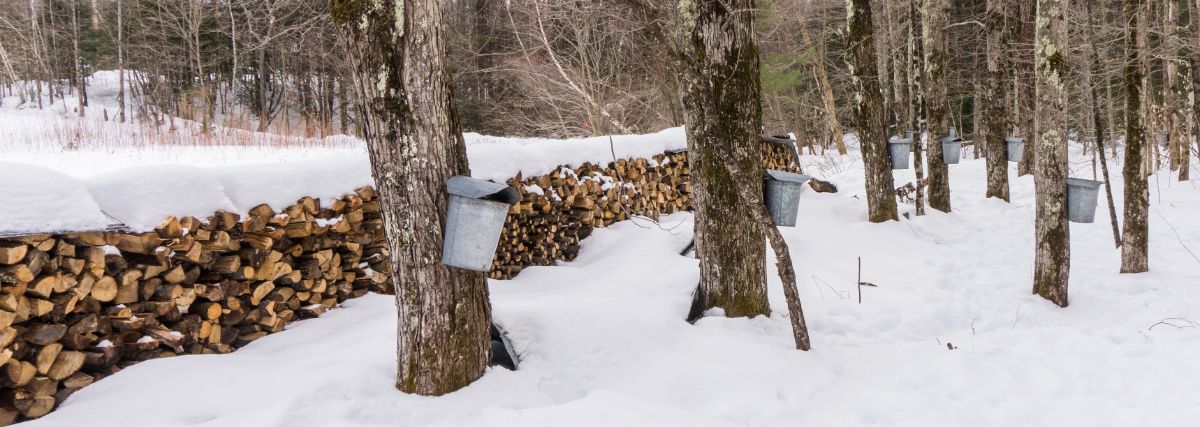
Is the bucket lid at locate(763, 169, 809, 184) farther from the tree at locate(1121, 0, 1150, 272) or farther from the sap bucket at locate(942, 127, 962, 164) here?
the sap bucket at locate(942, 127, 962, 164)

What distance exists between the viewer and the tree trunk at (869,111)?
687cm

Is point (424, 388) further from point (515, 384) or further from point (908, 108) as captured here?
point (908, 108)

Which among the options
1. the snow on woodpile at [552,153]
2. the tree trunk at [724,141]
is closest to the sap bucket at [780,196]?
the tree trunk at [724,141]

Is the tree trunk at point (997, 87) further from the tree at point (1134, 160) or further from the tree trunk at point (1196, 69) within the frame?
the tree at point (1134, 160)

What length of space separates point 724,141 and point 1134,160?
417 cm

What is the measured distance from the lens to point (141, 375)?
2.75 metres

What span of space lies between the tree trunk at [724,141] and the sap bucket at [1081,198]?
111 inches

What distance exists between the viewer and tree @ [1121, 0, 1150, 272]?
5.12 meters

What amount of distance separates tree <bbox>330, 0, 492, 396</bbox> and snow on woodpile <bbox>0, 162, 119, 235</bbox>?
1.25m

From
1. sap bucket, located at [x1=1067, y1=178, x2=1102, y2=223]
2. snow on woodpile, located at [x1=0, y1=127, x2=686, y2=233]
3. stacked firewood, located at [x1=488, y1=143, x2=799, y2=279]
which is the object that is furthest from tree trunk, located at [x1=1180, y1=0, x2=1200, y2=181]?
snow on woodpile, located at [x1=0, y1=127, x2=686, y2=233]

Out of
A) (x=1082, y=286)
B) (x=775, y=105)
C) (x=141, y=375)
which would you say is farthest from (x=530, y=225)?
(x=775, y=105)

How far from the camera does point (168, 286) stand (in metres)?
3.01

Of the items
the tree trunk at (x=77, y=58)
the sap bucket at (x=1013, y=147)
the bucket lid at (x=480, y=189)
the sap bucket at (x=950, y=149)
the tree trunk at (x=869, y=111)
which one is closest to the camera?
the bucket lid at (x=480, y=189)

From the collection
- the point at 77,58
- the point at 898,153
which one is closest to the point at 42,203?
the point at 898,153
